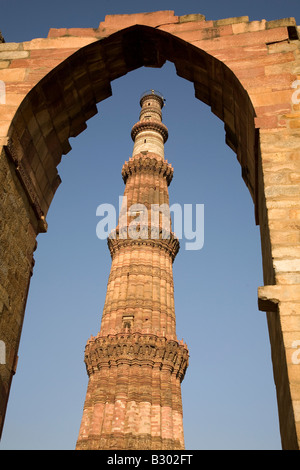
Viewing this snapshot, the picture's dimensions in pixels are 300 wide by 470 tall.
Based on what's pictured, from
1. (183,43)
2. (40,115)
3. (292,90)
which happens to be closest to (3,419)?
(40,115)

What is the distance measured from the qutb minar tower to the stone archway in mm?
10369

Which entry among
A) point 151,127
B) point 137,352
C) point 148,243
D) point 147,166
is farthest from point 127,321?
point 151,127

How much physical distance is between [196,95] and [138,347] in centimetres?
1105

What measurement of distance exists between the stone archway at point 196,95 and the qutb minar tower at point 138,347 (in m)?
10.4

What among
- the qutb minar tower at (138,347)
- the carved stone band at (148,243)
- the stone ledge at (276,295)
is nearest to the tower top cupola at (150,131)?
the qutb minar tower at (138,347)

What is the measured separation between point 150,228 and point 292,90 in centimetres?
1504

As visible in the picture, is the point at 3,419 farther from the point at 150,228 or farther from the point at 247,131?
the point at 150,228

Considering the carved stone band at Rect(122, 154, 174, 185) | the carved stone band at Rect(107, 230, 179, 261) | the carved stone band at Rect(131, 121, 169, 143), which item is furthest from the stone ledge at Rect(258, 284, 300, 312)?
the carved stone band at Rect(131, 121, 169, 143)

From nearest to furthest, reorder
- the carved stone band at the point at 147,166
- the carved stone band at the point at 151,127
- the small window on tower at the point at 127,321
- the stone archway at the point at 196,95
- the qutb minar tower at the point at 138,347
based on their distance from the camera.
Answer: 1. the stone archway at the point at 196,95
2. the qutb minar tower at the point at 138,347
3. the small window on tower at the point at 127,321
4. the carved stone band at the point at 147,166
5. the carved stone band at the point at 151,127

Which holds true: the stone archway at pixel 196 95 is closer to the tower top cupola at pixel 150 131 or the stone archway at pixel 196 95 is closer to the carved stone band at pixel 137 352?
the carved stone band at pixel 137 352

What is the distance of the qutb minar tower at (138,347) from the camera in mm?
13742

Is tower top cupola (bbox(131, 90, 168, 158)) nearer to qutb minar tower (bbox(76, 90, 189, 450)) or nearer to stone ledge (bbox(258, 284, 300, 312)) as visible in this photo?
qutb minar tower (bbox(76, 90, 189, 450))

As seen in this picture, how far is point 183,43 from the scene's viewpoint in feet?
16.5
